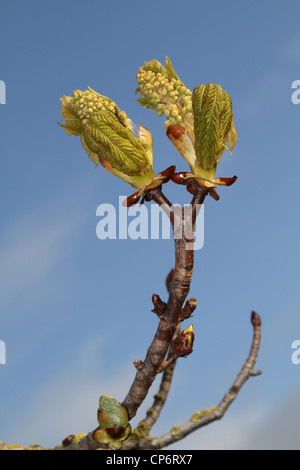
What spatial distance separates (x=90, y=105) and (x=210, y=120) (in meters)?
0.62

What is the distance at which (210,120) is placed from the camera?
2338mm

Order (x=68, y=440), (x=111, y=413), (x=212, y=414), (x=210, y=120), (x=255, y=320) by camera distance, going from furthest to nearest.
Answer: (x=255, y=320)
(x=212, y=414)
(x=68, y=440)
(x=111, y=413)
(x=210, y=120)

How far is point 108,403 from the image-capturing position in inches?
101

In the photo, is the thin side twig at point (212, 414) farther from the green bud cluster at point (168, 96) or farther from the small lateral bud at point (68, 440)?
the green bud cluster at point (168, 96)

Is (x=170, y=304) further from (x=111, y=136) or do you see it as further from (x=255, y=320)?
(x=255, y=320)

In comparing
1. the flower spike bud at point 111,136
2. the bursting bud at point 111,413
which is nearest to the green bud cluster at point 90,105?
the flower spike bud at point 111,136

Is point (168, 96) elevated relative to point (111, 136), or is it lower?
elevated

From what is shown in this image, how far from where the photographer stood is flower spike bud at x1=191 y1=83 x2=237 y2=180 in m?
2.34

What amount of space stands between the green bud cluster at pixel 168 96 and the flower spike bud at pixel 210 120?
0.13 metres

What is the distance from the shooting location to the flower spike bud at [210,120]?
2.34 meters

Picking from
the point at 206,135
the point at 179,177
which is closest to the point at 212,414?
the point at 179,177

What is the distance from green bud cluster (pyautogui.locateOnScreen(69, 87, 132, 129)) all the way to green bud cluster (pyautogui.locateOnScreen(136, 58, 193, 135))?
0.59 ft
